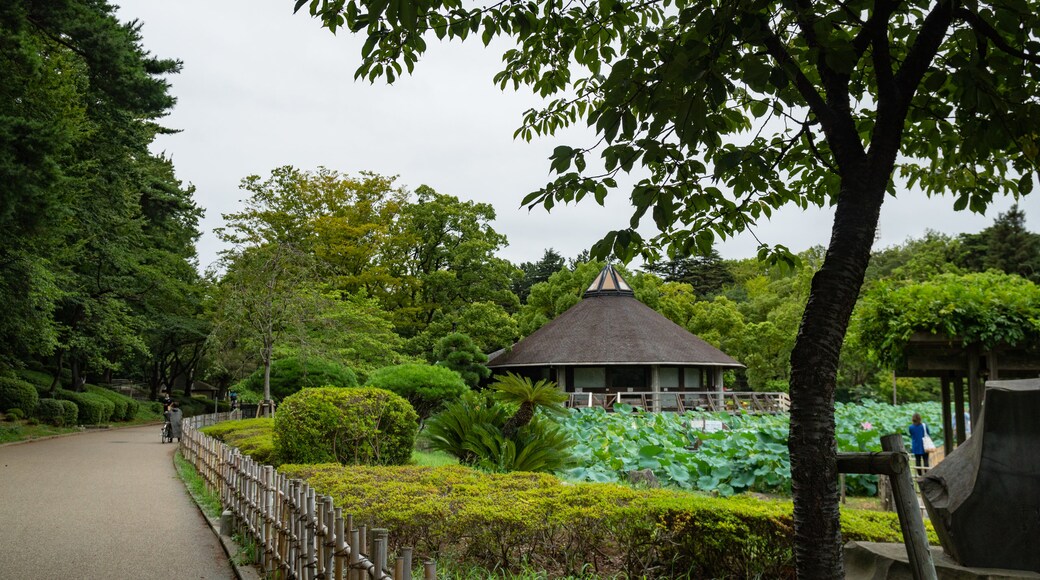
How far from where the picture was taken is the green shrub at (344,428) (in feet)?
34.3

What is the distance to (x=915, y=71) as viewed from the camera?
3.04 metres

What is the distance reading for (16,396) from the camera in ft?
75.6

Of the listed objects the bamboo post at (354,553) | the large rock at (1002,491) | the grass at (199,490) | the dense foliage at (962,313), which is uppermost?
the dense foliage at (962,313)

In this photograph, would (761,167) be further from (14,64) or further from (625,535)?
(14,64)

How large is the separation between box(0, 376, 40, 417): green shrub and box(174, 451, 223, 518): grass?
1097 cm

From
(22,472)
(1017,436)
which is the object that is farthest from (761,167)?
(22,472)

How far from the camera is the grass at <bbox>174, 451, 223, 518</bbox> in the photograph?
31.2ft

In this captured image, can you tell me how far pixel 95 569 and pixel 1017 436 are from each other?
6912 millimetres

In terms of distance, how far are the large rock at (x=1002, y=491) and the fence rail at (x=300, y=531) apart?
8.53 feet

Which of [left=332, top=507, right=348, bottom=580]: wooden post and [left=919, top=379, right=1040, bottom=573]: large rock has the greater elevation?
[left=919, top=379, right=1040, bottom=573]: large rock

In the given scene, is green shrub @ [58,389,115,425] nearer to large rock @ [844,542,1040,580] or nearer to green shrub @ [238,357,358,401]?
green shrub @ [238,357,358,401]

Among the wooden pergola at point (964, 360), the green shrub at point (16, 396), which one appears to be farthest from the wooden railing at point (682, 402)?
the green shrub at point (16, 396)

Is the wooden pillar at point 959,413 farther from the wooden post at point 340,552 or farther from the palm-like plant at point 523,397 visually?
the wooden post at point 340,552

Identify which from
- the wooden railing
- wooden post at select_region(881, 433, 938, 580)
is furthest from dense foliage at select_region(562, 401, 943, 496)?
the wooden railing
